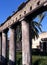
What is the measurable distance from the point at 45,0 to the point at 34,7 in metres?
1.23

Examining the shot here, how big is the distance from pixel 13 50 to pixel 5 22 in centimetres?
284

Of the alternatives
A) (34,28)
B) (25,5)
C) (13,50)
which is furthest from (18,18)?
(34,28)

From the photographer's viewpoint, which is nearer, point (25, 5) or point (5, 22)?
point (25, 5)

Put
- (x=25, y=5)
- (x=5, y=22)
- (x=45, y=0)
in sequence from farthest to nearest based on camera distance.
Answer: (x=5, y=22), (x=25, y=5), (x=45, y=0)

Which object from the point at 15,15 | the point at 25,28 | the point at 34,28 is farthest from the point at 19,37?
the point at 25,28

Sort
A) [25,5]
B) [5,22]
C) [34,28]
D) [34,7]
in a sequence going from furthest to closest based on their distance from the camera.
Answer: [34,28], [5,22], [25,5], [34,7]

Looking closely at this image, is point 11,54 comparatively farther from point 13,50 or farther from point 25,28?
point 25,28

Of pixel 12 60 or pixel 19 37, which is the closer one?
pixel 12 60

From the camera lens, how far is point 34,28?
38.6 meters

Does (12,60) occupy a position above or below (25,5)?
below

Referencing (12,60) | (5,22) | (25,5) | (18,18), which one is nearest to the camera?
(25,5)

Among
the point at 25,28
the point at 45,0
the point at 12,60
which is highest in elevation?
the point at 45,0

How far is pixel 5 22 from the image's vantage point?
21484mm

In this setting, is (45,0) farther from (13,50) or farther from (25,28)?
(13,50)
